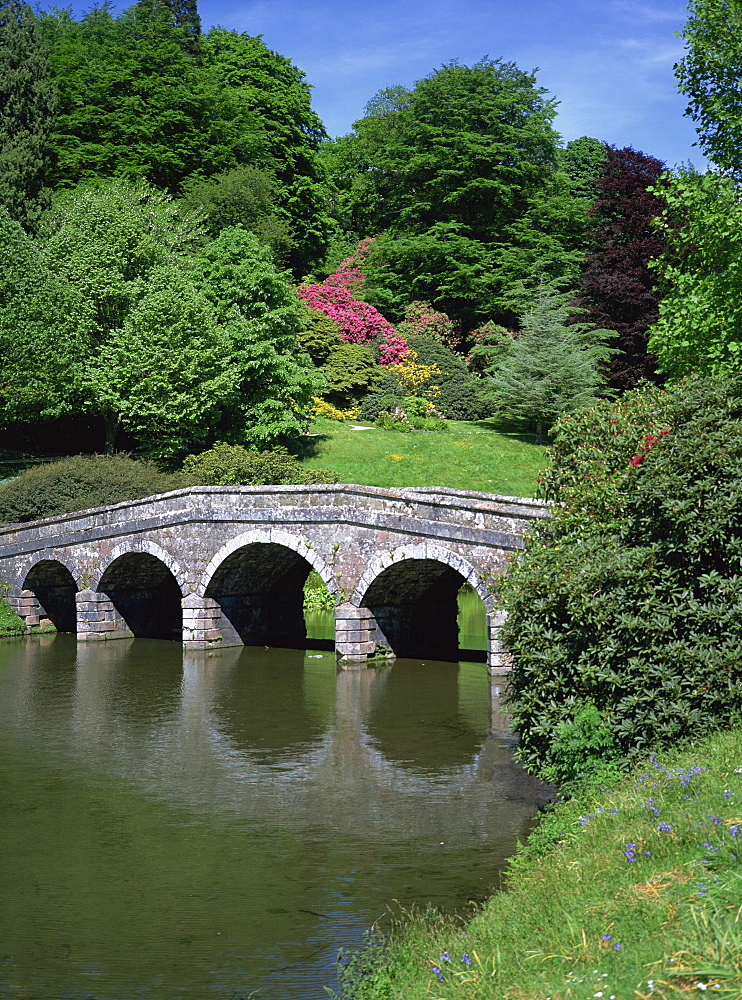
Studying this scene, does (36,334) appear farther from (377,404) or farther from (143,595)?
(377,404)

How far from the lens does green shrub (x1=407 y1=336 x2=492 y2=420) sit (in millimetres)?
56312

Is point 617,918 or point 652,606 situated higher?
point 652,606

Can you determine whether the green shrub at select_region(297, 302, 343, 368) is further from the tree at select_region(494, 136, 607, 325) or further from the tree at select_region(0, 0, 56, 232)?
the tree at select_region(0, 0, 56, 232)

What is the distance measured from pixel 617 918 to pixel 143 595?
26.9 m

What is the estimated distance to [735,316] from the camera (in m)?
21.3

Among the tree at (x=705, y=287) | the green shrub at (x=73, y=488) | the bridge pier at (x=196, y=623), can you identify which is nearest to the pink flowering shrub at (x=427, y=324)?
the green shrub at (x=73, y=488)

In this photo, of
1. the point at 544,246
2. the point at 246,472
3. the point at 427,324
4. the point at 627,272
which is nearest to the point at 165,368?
the point at 246,472

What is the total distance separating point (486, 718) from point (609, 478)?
24.1ft

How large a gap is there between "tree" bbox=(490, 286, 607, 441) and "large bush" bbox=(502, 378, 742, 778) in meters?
36.9

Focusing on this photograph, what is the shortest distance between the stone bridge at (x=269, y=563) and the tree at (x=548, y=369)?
22.9m

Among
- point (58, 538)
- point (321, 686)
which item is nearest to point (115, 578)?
point (58, 538)

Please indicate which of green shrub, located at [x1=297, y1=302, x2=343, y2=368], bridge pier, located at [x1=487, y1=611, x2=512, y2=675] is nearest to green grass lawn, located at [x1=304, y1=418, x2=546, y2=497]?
green shrub, located at [x1=297, y1=302, x2=343, y2=368]

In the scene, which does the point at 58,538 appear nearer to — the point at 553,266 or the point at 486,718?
the point at 486,718

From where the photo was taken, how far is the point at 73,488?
1363 inches
